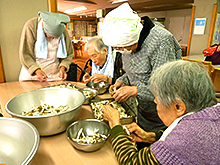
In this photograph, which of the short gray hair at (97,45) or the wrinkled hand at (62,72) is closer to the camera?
the short gray hair at (97,45)

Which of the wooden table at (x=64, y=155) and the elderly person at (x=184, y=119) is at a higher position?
the elderly person at (x=184, y=119)

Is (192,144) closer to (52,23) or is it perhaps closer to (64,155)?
(64,155)

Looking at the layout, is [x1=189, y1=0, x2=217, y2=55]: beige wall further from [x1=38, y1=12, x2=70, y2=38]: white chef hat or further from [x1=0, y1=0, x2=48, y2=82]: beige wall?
[x1=38, y1=12, x2=70, y2=38]: white chef hat

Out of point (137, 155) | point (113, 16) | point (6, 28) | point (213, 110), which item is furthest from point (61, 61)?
point (213, 110)

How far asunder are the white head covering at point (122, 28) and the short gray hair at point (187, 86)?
1.74 feet

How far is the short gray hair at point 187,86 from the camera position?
2.21ft

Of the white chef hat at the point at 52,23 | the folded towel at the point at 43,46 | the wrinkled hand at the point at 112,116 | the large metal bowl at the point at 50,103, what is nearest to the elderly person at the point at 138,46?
the wrinkled hand at the point at 112,116

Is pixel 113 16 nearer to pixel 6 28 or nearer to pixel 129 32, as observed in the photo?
pixel 129 32

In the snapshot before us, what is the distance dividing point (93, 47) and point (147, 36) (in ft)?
2.87

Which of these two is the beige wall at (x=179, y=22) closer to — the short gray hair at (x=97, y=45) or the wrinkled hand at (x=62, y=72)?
the short gray hair at (x=97, y=45)

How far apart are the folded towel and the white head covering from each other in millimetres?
1059

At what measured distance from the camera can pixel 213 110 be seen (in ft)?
2.15

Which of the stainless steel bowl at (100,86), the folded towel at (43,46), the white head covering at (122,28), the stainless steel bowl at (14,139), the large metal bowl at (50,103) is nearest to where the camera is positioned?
the stainless steel bowl at (14,139)

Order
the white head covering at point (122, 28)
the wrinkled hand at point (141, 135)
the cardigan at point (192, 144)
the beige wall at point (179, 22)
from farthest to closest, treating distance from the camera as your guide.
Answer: the beige wall at point (179, 22) → the white head covering at point (122, 28) → the wrinkled hand at point (141, 135) → the cardigan at point (192, 144)
